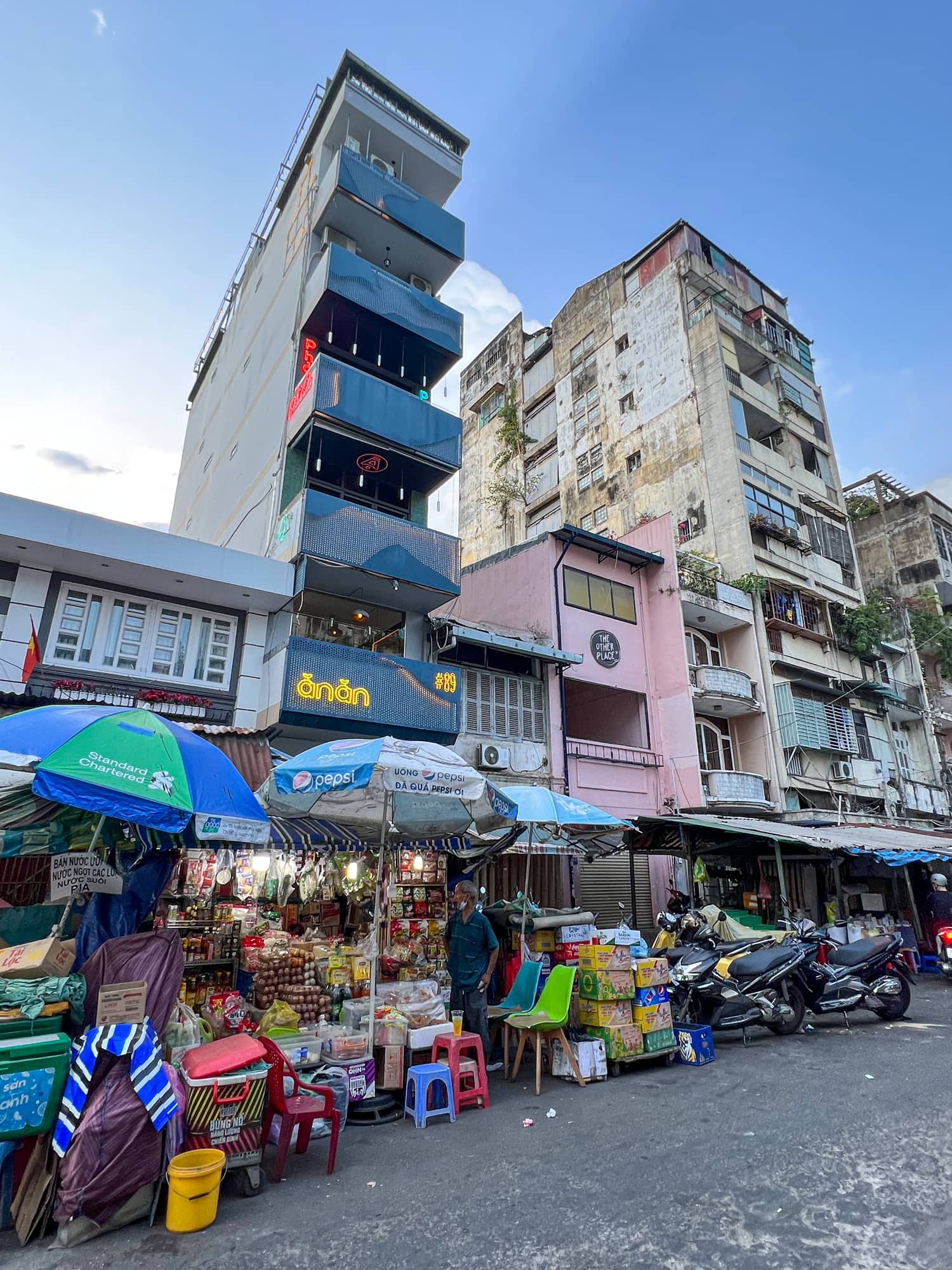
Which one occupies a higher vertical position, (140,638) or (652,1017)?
(140,638)

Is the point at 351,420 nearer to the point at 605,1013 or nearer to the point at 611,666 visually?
the point at 611,666

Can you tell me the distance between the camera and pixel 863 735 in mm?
25594

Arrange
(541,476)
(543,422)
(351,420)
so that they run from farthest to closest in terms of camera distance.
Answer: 1. (543,422)
2. (541,476)
3. (351,420)

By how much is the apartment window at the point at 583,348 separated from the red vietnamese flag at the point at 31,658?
28511 millimetres

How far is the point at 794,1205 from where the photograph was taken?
4.15 meters

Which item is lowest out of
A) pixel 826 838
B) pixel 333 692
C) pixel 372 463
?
pixel 826 838

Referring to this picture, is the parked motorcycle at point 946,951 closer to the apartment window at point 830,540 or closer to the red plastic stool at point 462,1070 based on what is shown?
the red plastic stool at point 462,1070

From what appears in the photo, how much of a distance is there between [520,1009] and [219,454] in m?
19.5

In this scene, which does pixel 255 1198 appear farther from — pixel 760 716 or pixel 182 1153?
pixel 760 716

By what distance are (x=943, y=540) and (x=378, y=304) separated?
31368 millimetres

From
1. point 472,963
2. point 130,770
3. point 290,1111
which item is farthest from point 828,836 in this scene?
point 130,770

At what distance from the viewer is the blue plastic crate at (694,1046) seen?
7.78 meters

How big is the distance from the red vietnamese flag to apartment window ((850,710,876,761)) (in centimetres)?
2478

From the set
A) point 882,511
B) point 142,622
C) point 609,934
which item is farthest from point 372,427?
point 882,511
